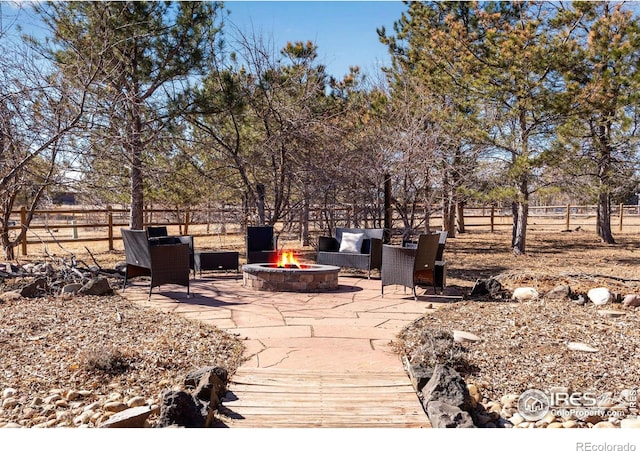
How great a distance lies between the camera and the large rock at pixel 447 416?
2338mm

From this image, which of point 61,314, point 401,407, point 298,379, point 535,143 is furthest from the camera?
point 535,143

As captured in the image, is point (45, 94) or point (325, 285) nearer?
point (45, 94)

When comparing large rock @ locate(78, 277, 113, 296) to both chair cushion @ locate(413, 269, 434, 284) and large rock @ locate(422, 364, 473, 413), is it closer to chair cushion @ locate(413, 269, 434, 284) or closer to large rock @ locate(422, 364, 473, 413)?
chair cushion @ locate(413, 269, 434, 284)

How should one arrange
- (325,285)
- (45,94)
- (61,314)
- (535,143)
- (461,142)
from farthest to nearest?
(461,142) → (535,143) → (325,285) → (45,94) → (61,314)

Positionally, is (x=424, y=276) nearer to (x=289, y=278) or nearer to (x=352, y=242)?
(x=352, y=242)

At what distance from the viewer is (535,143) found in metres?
11.0

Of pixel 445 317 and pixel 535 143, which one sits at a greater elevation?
pixel 535 143

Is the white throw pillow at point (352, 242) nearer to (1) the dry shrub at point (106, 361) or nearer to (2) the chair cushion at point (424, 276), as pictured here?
(2) the chair cushion at point (424, 276)

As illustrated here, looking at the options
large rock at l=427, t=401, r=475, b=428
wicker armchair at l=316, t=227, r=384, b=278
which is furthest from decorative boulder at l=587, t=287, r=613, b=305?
large rock at l=427, t=401, r=475, b=428

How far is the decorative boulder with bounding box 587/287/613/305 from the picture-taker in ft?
17.0

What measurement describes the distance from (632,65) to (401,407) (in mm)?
10218

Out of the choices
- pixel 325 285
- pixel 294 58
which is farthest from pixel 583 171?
pixel 325 285
